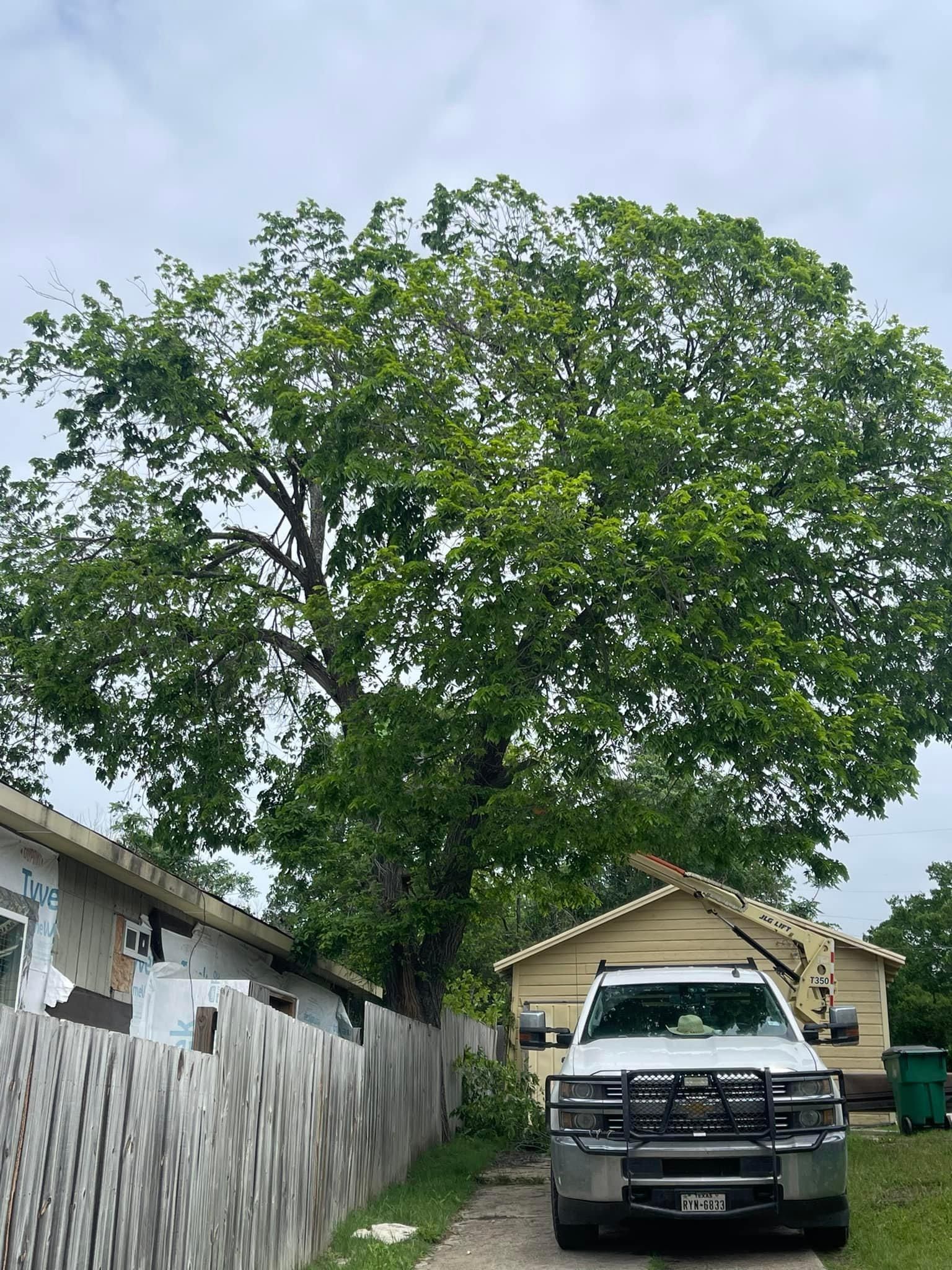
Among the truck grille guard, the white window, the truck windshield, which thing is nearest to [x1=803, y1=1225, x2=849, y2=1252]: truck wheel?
the truck grille guard

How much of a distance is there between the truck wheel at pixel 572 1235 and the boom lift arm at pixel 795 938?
21.7 ft

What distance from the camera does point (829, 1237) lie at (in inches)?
325

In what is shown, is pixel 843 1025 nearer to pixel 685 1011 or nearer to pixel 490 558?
pixel 685 1011

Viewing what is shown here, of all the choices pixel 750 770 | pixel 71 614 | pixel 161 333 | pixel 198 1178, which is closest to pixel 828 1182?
pixel 198 1178

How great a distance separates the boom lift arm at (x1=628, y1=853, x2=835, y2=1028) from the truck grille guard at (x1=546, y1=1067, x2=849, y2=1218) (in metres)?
6.80

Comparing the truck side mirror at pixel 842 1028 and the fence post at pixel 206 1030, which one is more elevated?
the truck side mirror at pixel 842 1028

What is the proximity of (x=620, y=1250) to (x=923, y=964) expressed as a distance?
109 ft

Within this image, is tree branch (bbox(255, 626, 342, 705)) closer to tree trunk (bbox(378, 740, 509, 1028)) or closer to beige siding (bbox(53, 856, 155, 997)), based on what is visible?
tree trunk (bbox(378, 740, 509, 1028))

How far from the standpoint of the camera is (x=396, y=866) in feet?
51.8

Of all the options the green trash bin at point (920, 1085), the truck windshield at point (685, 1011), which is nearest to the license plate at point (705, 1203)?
the truck windshield at point (685, 1011)

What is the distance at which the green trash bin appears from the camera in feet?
51.7

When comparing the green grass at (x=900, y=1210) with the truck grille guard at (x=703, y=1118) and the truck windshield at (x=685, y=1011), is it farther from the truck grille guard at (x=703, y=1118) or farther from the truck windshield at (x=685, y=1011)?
the truck windshield at (x=685, y=1011)

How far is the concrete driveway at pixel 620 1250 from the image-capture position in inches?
316

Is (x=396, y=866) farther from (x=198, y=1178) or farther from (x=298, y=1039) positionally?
(x=198, y=1178)
